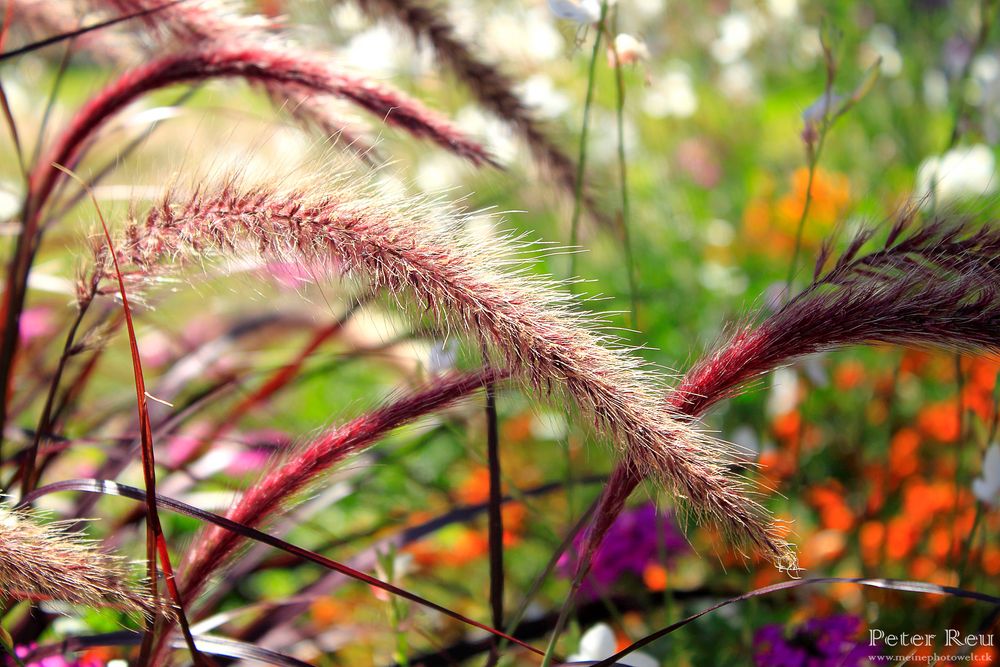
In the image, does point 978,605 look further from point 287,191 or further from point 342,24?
point 342,24

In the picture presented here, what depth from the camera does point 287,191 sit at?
71 cm

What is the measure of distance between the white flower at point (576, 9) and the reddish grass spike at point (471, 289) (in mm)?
346

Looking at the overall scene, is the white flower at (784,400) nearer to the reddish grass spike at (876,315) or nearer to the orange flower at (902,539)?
the orange flower at (902,539)

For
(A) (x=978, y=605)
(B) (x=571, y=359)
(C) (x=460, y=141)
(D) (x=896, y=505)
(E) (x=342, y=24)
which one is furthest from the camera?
(E) (x=342, y=24)

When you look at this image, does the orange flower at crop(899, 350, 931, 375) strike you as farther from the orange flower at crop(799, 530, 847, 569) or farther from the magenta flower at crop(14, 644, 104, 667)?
the magenta flower at crop(14, 644, 104, 667)

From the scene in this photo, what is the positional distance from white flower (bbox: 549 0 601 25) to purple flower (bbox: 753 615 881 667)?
74 cm

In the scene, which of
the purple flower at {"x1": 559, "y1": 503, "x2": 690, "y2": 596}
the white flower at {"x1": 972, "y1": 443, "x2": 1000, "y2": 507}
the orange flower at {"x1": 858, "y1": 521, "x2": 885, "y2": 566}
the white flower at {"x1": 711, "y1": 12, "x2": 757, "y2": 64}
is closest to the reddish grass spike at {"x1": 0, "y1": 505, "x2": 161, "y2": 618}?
the purple flower at {"x1": 559, "y1": 503, "x2": 690, "y2": 596}

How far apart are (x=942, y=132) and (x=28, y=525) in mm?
2847

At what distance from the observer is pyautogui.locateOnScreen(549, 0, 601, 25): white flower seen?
946mm

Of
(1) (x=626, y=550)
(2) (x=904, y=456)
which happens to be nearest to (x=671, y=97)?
(2) (x=904, y=456)

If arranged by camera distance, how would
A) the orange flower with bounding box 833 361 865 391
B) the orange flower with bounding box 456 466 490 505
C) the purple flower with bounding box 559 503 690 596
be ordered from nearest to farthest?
the purple flower with bounding box 559 503 690 596, the orange flower with bounding box 456 466 490 505, the orange flower with bounding box 833 361 865 391

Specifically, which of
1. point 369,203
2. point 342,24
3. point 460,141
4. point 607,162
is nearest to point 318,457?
point 369,203

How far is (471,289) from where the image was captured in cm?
66

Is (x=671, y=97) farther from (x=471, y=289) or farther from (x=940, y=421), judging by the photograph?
(x=471, y=289)
